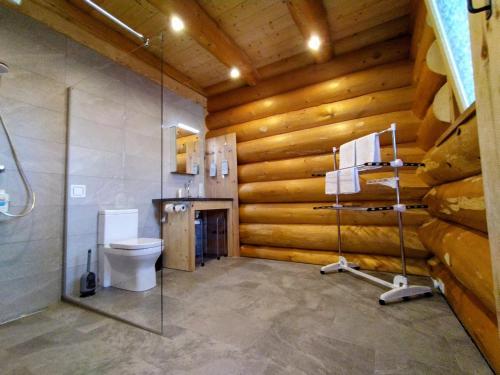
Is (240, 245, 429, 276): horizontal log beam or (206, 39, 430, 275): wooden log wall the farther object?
(206, 39, 430, 275): wooden log wall

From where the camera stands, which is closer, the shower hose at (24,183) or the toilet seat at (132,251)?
the shower hose at (24,183)

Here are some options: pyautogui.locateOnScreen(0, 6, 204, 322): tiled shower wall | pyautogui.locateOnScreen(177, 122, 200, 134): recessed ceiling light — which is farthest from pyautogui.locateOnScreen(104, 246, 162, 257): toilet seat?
pyautogui.locateOnScreen(177, 122, 200, 134): recessed ceiling light

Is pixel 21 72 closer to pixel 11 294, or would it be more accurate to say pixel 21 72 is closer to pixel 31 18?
pixel 31 18

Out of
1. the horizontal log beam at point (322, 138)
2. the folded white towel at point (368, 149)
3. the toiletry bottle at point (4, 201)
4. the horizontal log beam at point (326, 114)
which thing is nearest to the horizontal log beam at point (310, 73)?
the horizontal log beam at point (326, 114)

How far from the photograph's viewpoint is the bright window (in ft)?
5.48

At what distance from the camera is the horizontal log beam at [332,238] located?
268 cm

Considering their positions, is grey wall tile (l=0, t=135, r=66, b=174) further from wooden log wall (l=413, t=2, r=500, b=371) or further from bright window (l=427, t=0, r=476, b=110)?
bright window (l=427, t=0, r=476, b=110)

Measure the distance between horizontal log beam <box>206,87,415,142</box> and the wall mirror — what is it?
51cm

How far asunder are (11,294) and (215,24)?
10.7 feet

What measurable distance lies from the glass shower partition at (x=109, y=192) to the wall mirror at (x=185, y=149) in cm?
46

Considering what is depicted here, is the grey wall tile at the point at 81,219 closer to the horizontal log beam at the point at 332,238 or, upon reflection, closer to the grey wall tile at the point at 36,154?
the grey wall tile at the point at 36,154

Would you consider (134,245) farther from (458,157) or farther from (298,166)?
(458,157)

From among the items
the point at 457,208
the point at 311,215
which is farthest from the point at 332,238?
the point at 457,208

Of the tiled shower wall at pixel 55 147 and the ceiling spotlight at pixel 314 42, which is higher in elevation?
the ceiling spotlight at pixel 314 42
